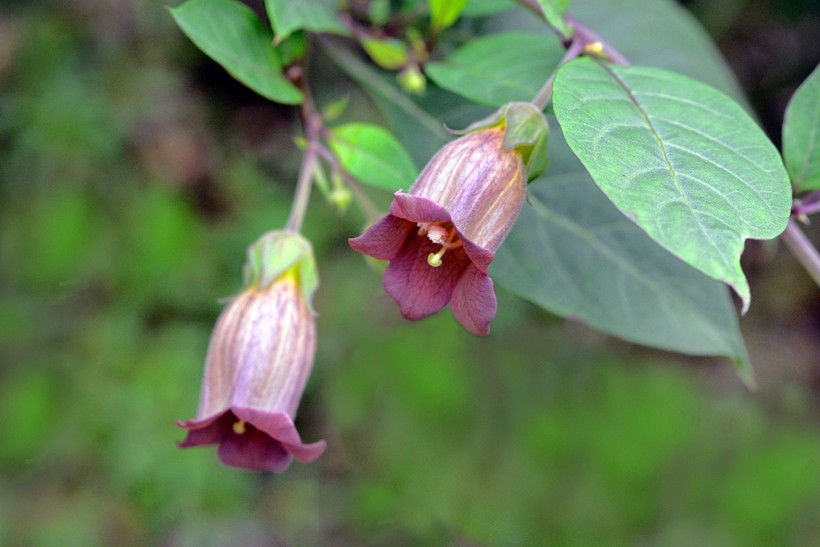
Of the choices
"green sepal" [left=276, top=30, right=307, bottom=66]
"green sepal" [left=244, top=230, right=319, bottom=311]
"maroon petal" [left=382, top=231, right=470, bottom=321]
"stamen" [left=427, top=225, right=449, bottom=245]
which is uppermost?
"stamen" [left=427, top=225, right=449, bottom=245]

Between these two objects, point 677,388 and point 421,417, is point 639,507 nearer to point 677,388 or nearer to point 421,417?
point 677,388

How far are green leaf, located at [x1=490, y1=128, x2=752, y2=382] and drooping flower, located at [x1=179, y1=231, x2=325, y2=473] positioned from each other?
0.22 meters

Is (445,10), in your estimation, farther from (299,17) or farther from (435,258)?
(435,258)

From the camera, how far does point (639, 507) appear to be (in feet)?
8.11

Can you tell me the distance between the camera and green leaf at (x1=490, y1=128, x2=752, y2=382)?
2.70 feet

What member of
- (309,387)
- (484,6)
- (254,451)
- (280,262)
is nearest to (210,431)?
(254,451)

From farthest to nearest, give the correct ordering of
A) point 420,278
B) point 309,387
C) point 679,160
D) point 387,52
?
point 309,387, point 387,52, point 420,278, point 679,160

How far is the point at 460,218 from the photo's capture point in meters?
0.61

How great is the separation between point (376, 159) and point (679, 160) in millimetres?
346

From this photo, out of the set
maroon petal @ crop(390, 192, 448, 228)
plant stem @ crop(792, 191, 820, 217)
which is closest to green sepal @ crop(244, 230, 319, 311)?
maroon petal @ crop(390, 192, 448, 228)

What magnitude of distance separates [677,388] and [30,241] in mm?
2013

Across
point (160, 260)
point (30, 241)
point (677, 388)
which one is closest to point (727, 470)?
point (677, 388)

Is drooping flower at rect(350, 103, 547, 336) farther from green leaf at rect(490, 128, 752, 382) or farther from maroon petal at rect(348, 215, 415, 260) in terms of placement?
green leaf at rect(490, 128, 752, 382)

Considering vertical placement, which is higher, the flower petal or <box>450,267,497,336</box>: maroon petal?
the flower petal
